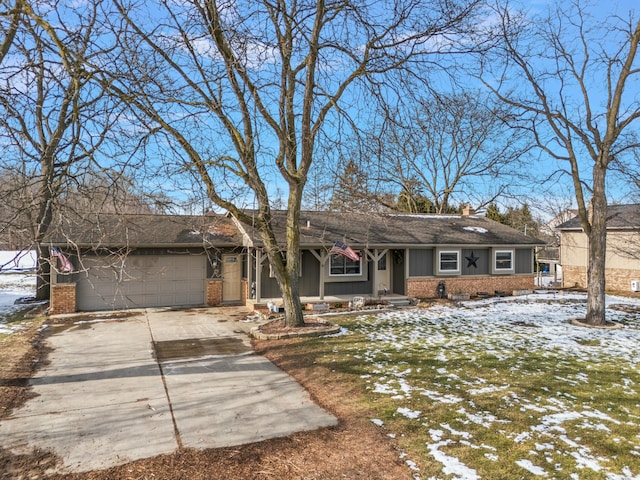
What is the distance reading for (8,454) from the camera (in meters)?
4.64

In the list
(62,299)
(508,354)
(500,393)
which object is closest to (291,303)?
(508,354)

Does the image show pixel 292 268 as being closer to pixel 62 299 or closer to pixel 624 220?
pixel 62 299

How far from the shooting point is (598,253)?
1216cm

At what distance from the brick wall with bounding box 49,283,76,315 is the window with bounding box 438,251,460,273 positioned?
13.9 meters

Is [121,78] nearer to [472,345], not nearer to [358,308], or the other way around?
[472,345]

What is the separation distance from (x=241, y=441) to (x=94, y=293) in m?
12.3

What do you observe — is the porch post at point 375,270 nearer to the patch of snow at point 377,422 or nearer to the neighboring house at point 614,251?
the patch of snow at point 377,422

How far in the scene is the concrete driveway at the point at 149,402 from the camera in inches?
194

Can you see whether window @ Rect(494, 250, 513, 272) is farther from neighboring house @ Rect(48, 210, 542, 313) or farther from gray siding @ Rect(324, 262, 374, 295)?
gray siding @ Rect(324, 262, 374, 295)

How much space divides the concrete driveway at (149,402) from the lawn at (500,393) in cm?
135

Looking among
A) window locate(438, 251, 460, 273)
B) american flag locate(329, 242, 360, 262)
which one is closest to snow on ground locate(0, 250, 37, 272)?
american flag locate(329, 242, 360, 262)

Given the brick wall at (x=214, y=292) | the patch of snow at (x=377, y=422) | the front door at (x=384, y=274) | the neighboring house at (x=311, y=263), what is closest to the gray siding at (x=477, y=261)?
the neighboring house at (x=311, y=263)

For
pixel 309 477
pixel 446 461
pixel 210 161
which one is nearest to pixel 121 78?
pixel 210 161

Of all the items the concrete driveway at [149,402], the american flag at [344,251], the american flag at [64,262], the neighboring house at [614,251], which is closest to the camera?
the concrete driveway at [149,402]
